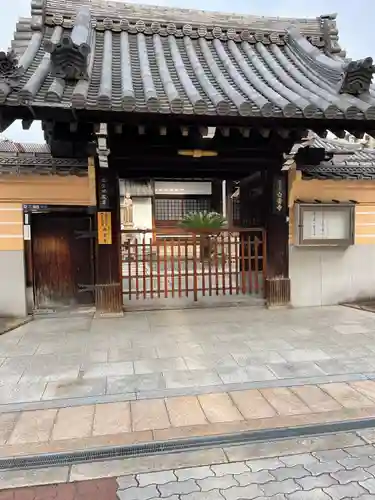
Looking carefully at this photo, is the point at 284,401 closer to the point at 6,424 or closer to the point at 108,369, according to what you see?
the point at 108,369

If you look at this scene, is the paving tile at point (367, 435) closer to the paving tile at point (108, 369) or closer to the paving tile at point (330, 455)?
the paving tile at point (330, 455)

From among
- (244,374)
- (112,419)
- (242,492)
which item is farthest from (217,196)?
(242,492)

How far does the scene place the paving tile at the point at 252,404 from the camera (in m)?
3.62

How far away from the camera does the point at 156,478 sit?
281 cm

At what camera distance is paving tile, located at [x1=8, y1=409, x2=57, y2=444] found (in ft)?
10.6

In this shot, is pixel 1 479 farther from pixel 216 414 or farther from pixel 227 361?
pixel 227 361

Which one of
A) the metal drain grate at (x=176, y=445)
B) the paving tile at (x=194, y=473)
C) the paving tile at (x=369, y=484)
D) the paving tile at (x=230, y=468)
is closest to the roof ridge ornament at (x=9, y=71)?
the metal drain grate at (x=176, y=445)

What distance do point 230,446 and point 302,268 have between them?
17.5 feet

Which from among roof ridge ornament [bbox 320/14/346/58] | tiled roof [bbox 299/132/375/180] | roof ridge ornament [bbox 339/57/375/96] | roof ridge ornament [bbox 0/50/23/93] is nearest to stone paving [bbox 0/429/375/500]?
roof ridge ornament [bbox 0/50/23/93]

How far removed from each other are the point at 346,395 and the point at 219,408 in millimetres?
1351

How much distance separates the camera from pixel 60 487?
2727mm

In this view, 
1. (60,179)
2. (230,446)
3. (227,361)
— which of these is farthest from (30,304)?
(230,446)

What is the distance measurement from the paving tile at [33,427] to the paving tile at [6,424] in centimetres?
4

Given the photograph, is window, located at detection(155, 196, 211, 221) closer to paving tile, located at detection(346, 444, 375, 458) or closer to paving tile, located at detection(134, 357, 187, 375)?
paving tile, located at detection(134, 357, 187, 375)
